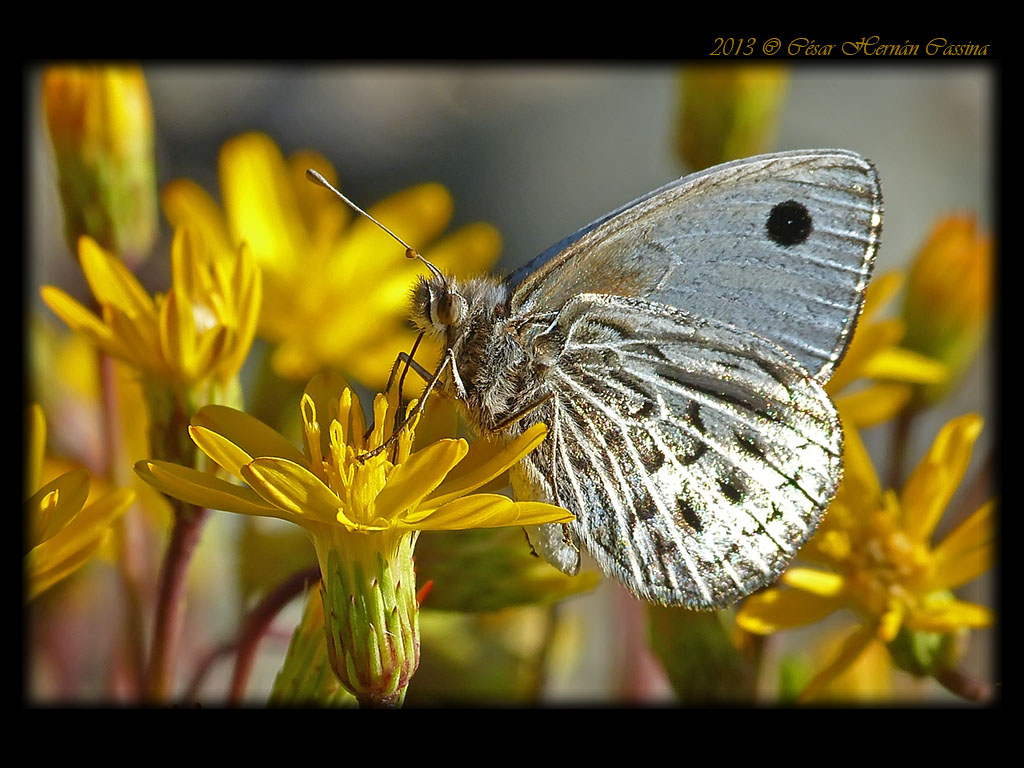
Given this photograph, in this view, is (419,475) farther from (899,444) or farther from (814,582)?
(899,444)

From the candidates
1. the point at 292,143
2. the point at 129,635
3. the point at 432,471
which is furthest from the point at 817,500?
the point at 292,143

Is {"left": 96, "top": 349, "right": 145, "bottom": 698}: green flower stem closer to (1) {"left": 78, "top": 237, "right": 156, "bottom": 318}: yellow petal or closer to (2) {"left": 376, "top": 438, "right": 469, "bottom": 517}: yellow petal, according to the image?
(1) {"left": 78, "top": 237, "right": 156, "bottom": 318}: yellow petal

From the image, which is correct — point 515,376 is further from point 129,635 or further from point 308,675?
point 129,635

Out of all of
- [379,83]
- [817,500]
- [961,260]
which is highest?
[379,83]

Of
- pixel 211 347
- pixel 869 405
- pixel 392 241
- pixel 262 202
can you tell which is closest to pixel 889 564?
pixel 869 405

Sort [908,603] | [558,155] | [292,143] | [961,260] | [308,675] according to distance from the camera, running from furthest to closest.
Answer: [292,143], [558,155], [961,260], [908,603], [308,675]

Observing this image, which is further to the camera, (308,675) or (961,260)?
(961,260)

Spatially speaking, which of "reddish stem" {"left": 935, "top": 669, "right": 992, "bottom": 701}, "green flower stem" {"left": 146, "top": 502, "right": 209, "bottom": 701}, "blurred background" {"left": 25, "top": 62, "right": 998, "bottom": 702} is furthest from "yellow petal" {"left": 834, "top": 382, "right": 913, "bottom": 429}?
"blurred background" {"left": 25, "top": 62, "right": 998, "bottom": 702}

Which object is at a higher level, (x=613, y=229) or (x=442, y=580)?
(x=613, y=229)
